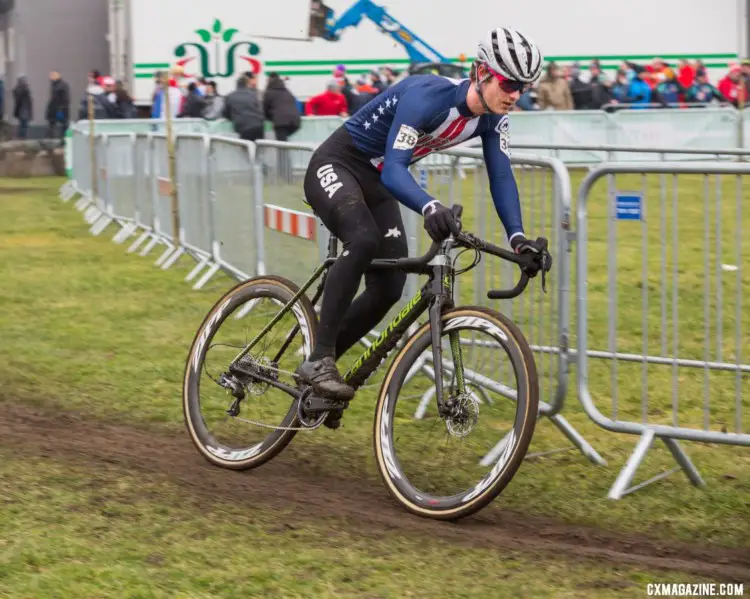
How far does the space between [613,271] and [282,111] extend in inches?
703

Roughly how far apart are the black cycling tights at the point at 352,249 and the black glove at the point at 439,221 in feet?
1.45

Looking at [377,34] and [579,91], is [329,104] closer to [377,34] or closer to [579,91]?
[377,34]

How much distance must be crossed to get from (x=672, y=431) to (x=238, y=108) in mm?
18322

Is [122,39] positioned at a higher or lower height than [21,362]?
higher

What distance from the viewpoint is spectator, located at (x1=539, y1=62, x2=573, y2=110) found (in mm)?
30109

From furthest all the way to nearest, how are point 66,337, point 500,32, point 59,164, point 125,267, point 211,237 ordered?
1. point 59,164
2. point 125,267
3. point 211,237
4. point 66,337
5. point 500,32

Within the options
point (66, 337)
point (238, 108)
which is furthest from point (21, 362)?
point (238, 108)

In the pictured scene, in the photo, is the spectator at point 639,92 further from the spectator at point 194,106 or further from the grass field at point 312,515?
the grass field at point 312,515

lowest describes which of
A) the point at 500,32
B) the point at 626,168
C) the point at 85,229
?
the point at 85,229

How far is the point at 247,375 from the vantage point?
6723 millimetres

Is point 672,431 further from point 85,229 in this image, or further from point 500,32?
point 85,229

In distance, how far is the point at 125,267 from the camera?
14.6 metres

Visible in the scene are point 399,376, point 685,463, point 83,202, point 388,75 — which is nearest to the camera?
point 399,376

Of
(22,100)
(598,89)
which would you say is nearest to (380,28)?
(598,89)
